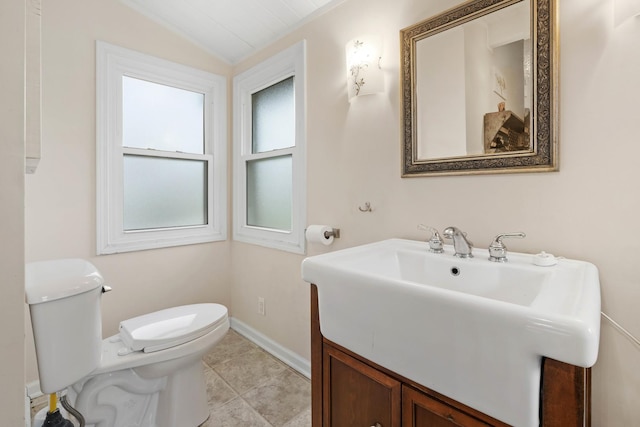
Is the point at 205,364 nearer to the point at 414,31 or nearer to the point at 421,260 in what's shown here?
the point at 421,260

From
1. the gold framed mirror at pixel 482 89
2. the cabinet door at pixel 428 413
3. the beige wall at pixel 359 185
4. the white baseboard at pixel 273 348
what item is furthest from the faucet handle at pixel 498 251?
the white baseboard at pixel 273 348

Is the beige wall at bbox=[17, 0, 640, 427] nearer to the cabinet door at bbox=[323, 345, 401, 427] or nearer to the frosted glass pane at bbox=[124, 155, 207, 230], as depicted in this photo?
the frosted glass pane at bbox=[124, 155, 207, 230]

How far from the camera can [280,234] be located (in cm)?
198

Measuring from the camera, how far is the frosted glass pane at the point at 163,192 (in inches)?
77.5

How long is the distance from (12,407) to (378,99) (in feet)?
4.99

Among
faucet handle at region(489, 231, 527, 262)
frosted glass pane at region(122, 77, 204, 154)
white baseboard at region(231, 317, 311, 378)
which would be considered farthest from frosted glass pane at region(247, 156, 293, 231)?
faucet handle at region(489, 231, 527, 262)

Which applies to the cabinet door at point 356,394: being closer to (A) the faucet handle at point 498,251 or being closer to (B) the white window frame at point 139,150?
(A) the faucet handle at point 498,251

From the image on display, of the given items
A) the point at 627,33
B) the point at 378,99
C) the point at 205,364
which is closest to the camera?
the point at 627,33

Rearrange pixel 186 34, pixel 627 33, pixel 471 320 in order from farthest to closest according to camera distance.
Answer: pixel 186 34 → pixel 627 33 → pixel 471 320

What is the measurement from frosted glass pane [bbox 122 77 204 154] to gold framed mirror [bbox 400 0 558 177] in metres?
1.61

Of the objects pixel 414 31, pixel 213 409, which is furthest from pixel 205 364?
pixel 414 31

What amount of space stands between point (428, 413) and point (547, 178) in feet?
2.58

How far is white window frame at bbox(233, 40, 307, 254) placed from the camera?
1810 millimetres

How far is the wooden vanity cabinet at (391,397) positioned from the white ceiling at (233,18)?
1.60 metres
